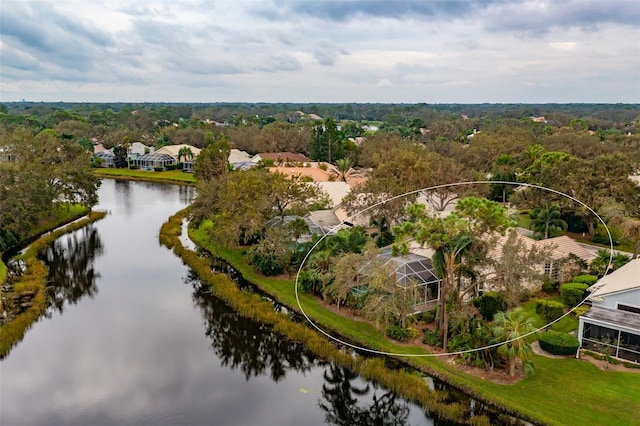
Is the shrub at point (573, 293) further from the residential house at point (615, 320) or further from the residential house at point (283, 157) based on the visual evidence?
the residential house at point (283, 157)

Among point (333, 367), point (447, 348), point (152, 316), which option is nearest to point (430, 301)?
point (447, 348)

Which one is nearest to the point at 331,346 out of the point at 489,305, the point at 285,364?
the point at 285,364

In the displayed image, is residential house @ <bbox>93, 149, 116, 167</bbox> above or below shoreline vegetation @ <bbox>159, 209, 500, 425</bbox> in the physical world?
above

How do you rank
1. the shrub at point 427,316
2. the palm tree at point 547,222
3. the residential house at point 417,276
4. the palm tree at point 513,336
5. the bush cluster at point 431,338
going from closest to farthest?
the palm tree at point 513,336 < the bush cluster at point 431,338 < the residential house at point 417,276 < the shrub at point 427,316 < the palm tree at point 547,222

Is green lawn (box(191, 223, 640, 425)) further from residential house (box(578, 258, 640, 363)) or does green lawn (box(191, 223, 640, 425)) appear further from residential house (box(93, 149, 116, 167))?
residential house (box(93, 149, 116, 167))

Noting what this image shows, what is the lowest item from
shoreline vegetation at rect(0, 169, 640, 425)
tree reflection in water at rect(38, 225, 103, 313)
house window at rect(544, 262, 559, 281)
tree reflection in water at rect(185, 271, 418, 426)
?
tree reflection in water at rect(185, 271, 418, 426)

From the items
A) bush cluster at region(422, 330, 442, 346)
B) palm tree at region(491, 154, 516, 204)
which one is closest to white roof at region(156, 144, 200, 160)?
palm tree at region(491, 154, 516, 204)

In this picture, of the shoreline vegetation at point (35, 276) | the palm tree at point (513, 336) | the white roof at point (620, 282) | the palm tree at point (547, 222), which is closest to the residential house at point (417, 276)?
the palm tree at point (513, 336)

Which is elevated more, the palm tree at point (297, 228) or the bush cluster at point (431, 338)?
the palm tree at point (297, 228)
